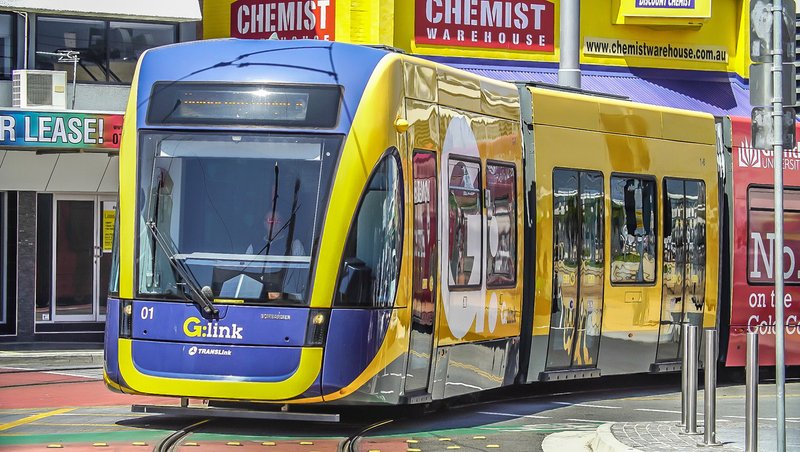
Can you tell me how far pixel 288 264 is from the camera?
41.8 feet

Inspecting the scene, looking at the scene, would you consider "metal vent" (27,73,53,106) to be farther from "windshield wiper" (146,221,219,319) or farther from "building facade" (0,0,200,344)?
"windshield wiper" (146,221,219,319)

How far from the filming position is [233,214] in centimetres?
1288

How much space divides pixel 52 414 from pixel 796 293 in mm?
9418

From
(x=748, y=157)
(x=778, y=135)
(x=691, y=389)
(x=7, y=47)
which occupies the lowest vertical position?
(x=691, y=389)

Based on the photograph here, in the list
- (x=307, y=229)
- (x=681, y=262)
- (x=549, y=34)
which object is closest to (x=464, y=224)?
(x=307, y=229)

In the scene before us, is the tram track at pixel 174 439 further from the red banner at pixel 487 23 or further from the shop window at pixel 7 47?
the red banner at pixel 487 23

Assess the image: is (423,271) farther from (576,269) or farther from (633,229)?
(633,229)

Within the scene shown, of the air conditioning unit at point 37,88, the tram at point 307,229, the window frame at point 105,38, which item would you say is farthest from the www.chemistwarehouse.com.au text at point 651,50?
the tram at point 307,229

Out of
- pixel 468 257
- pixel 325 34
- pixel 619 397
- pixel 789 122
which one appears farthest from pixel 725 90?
pixel 789 122

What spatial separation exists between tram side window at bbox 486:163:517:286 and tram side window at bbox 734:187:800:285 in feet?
15.5

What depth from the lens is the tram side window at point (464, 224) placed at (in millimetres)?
14352

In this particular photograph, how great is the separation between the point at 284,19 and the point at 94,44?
139 inches

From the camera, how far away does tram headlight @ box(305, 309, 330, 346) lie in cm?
1262

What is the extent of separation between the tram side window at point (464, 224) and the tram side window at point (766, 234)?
5.61 metres
